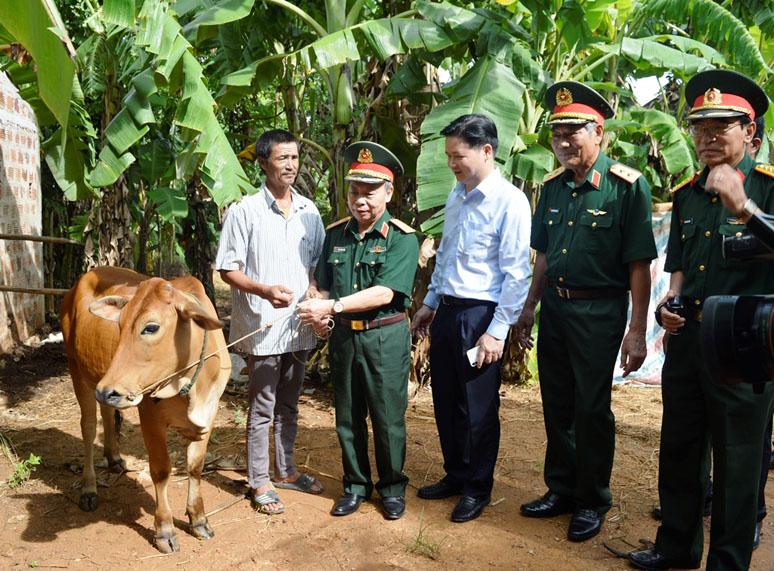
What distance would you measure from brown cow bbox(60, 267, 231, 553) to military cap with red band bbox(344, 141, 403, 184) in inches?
40.0

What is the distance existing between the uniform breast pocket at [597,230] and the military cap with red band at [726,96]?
65cm

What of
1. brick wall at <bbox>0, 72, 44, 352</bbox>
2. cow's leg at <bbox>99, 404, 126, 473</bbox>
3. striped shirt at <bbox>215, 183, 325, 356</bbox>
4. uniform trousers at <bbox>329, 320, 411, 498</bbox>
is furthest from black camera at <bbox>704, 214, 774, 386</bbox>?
brick wall at <bbox>0, 72, 44, 352</bbox>

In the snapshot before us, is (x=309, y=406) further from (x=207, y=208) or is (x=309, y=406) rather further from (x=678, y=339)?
(x=207, y=208)

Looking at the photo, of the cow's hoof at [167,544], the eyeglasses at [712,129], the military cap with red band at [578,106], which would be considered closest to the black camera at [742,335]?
the eyeglasses at [712,129]

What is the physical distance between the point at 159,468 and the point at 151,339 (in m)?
0.87

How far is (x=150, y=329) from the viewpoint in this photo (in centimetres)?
295

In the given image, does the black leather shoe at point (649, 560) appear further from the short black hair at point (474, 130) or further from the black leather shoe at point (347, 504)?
the short black hair at point (474, 130)

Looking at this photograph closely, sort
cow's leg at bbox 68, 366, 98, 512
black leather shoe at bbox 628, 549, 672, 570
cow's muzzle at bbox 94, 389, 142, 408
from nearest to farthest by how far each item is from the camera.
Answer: cow's muzzle at bbox 94, 389, 142, 408 < black leather shoe at bbox 628, 549, 672, 570 < cow's leg at bbox 68, 366, 98, 512

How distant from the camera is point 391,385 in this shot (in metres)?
3.62

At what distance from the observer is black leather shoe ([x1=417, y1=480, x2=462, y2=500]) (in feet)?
13.2

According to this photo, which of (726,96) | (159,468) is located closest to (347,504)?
(159,468)

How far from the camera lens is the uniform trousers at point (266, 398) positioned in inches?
150

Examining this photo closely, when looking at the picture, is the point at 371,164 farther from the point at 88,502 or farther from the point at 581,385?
the point at 88,502

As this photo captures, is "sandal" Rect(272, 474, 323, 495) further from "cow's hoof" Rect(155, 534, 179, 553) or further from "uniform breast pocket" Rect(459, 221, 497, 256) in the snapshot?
"uniform breast pocket" Rect(459, 221, 497, 256)
